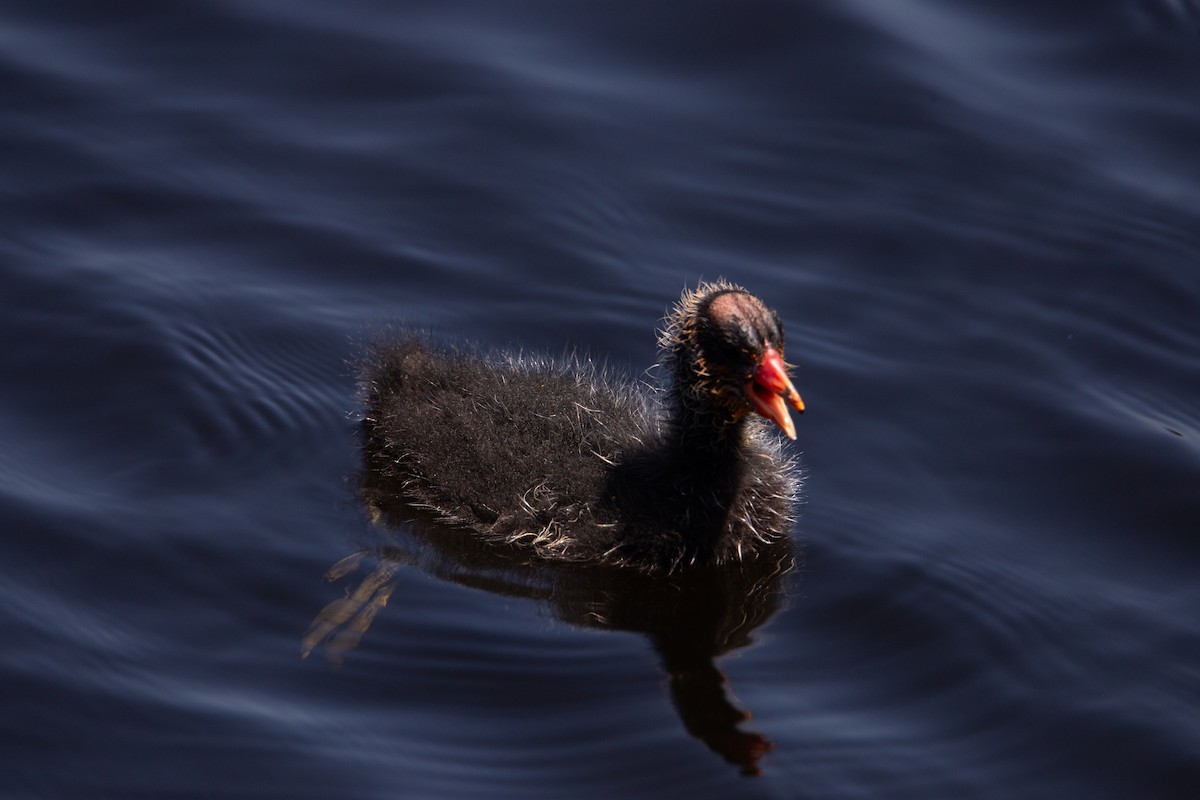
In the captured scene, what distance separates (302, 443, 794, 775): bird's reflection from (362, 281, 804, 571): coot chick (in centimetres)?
8

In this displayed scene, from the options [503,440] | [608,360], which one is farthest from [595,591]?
[608,360]

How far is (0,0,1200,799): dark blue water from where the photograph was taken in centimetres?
624

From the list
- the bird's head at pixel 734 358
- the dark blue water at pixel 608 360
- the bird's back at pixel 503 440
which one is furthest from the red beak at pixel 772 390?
the dark blue water at pixel 608 360

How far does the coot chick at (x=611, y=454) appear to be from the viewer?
23.1ft

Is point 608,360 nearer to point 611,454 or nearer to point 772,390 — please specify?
point 611,454

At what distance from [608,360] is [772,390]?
184 centimetres

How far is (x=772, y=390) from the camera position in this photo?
6.81 metres

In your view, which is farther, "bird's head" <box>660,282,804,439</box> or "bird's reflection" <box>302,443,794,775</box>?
"bird's head" <box>660,282,804,439</box>

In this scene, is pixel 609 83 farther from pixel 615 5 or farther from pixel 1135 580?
pixel 1135 580

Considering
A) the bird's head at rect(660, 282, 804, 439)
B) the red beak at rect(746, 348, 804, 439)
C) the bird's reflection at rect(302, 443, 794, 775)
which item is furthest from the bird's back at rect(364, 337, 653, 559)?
the red beak at rect(746, 348, 804, 439)

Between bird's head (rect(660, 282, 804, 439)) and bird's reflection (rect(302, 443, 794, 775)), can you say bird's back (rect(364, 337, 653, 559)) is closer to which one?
bird's reflection (rect(302, 443, 794, 775))

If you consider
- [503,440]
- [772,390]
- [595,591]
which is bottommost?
[595,591]

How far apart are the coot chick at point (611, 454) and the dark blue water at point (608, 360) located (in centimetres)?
19

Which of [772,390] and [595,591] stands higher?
[772,390]
